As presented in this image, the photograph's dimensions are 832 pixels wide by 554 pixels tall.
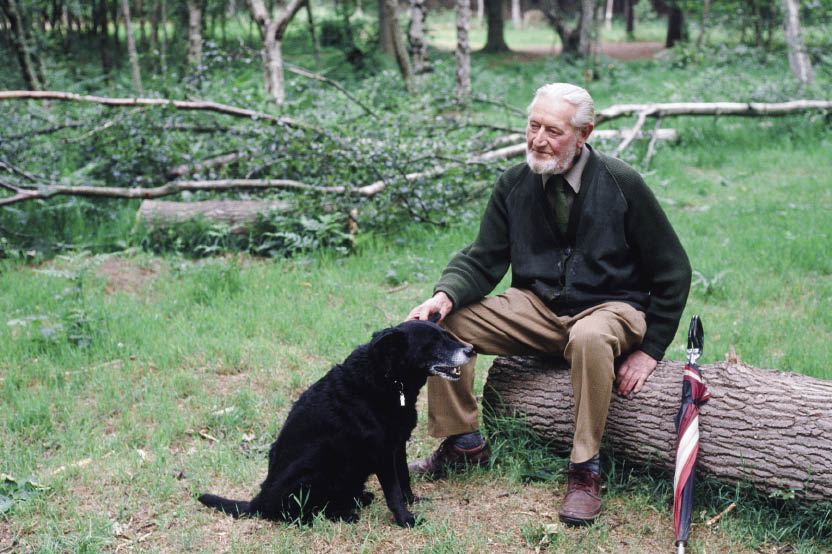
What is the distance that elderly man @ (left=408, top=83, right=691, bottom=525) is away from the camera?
3695 mm

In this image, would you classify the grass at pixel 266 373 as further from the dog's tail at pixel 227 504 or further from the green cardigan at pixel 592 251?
the green cardigan at pixel 592 251

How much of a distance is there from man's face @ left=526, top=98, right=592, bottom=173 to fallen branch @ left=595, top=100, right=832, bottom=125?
6853 mm

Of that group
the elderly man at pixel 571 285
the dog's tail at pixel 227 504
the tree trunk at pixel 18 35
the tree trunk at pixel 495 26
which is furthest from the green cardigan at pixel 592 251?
the tree trunk at pixel 495 26

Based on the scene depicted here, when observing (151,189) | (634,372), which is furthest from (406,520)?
(151,189)

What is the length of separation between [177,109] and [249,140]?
0.97m

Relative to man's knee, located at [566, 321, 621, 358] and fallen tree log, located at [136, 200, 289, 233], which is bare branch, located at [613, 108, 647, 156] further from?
man's knee, located at [566, 321, 621, 358]

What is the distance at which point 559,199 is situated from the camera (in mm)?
4059

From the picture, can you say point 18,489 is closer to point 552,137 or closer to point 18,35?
point 552,137

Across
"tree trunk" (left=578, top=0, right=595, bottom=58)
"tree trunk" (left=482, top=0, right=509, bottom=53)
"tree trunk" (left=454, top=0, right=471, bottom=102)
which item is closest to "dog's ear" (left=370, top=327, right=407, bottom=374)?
"tree trunk" (left=454, top=0, right=471, bottom=102)

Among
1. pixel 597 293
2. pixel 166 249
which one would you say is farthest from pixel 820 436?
pixel 166 249

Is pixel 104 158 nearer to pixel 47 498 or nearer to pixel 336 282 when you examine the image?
pixel 336 282

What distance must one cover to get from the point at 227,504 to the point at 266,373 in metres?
1.64

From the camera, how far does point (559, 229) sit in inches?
161

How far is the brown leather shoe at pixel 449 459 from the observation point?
13.6ft
